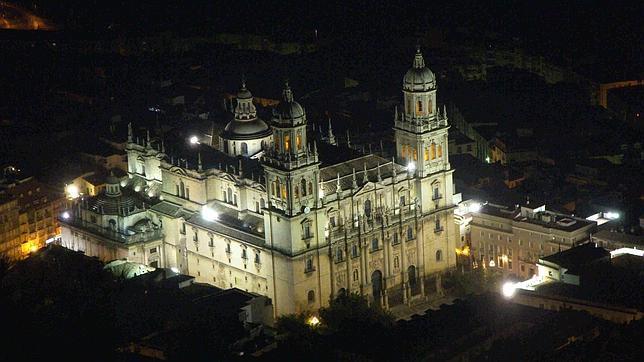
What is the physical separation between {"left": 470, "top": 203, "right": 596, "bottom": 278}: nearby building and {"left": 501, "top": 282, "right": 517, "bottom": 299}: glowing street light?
18.4ft

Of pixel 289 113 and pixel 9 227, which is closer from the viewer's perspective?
pixel 289 113

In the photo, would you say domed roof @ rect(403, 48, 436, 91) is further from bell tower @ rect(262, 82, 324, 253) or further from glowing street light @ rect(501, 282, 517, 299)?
glowing street light @ rect(501, 282, 517, 299)

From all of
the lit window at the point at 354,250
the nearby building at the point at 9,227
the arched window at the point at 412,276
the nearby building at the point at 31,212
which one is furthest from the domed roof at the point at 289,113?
the nearby building at the point at 31,212

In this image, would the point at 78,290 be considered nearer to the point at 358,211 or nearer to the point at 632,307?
the point at 358,211

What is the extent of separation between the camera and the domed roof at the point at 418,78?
365 feet

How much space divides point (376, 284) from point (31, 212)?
30243 mm

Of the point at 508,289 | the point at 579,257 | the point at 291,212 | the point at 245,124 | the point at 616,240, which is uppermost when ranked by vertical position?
the point at 245,124

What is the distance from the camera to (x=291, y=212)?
10506cm

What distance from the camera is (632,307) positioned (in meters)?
94.9

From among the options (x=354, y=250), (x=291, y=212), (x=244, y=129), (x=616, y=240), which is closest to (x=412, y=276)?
(x=354, y=250)

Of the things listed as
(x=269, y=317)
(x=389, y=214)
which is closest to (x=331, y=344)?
(x=269, y=317)

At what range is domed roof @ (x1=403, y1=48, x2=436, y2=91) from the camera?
365ft

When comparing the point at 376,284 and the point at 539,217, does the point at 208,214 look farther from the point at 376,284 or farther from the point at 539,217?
the point at 539,217

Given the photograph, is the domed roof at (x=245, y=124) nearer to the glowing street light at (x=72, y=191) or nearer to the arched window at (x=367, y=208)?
the arched window at (x=367, y=208)
